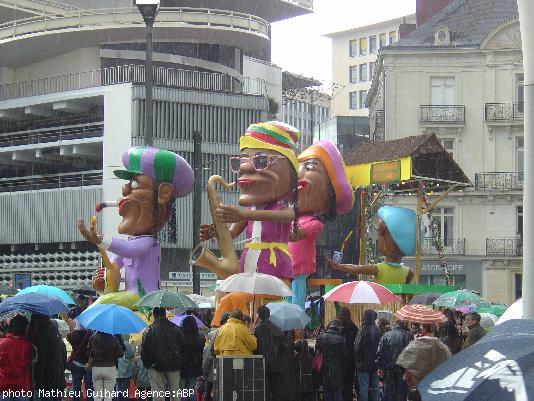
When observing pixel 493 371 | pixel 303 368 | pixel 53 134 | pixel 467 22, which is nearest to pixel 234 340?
pixel 303 368

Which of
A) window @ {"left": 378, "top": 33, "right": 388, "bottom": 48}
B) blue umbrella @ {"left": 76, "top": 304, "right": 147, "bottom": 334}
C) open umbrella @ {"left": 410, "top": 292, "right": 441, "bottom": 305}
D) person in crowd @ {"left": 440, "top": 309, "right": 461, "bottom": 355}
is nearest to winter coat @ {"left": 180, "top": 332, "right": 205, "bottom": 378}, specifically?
blue umbrella @ {"left": 76, "top": 304, "right": 147, "bottom": 334}

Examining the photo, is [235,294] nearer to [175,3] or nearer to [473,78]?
[473,78]

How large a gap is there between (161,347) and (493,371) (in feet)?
30.5

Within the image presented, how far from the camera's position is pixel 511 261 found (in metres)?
48.6

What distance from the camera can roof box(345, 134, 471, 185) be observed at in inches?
968

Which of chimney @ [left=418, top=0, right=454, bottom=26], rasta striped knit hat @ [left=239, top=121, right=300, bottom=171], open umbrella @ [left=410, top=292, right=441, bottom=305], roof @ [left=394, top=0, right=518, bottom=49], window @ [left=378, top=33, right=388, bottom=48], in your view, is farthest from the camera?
window @ [left=378, top=33, right=388, bottom=48]

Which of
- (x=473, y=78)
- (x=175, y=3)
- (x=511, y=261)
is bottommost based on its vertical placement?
(x=511, y=261)

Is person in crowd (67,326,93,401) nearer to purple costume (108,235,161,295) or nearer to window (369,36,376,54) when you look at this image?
purple costume (108,235,161,295)

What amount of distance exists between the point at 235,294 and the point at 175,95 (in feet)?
101

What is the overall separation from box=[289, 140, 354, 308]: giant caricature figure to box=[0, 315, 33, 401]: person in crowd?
7452mm

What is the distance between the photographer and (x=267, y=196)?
18516 millimetres

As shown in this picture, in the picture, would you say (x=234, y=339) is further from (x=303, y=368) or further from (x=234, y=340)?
(x=303, y=368)

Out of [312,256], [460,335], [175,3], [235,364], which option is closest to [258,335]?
[235,364]

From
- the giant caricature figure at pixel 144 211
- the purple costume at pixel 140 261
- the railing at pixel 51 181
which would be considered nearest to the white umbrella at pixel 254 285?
the purple costume at pixel 140 261
